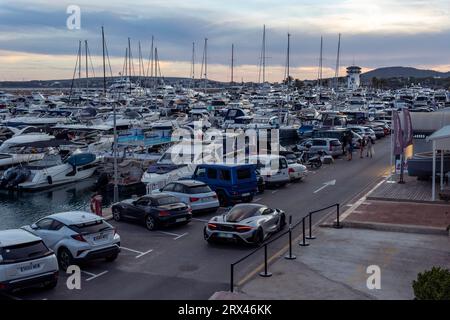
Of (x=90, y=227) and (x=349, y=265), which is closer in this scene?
(x=349, y=265)

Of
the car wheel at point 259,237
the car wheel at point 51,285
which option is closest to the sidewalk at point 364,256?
the car wheel at point 259,237

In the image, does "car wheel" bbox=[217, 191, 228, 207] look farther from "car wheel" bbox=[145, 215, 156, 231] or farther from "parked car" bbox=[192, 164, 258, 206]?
"car wheel" bbox=[145, 215, 156, 231]

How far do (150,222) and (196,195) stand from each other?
2.82 metres

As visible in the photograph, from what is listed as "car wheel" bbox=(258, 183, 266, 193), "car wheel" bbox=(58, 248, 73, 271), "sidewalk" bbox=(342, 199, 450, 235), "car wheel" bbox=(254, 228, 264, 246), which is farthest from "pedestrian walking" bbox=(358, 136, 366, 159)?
"car wheel" bbox=(58, 248, 73, 271)

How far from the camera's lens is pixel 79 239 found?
48.6ft

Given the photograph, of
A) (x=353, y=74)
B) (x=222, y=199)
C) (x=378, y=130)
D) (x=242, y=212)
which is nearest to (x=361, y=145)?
(x=378, y=130)

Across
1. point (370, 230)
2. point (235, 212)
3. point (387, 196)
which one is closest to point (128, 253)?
point (235, 212)

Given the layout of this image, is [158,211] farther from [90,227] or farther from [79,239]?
[79,239]

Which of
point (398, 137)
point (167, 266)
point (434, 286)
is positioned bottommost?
point (167, 266)

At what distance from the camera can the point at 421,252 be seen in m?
15.8

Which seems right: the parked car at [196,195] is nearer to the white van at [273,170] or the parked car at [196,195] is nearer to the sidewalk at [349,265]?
the sidewalk at [349,265]

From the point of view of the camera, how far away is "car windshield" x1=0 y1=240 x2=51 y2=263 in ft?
41.2
